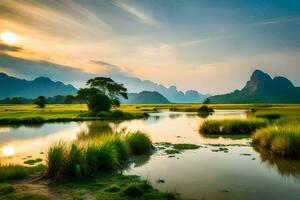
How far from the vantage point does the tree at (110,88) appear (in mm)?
93188

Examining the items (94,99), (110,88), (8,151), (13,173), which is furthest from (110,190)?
(110,88)

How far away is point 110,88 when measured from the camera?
93.6m

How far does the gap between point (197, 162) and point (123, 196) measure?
29.7 feet

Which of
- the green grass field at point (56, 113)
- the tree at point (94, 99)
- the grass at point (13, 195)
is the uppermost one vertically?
the tree at point (94, 99)

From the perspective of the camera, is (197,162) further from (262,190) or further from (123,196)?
(123,196)

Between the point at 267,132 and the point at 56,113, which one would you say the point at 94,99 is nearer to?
the point at 56,113

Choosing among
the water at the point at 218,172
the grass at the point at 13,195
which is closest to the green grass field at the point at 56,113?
the water at the point at 218,172

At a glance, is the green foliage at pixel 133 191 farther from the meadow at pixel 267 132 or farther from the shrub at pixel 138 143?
the meadow at pixel 267 132

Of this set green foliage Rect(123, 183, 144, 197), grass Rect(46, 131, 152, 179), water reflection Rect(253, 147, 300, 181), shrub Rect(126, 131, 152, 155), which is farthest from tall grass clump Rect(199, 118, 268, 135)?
green foliage Rect(123, 183, 144, 197)

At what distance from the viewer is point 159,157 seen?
21234 millimetres

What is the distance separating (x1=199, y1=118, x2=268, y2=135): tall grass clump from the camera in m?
36.7

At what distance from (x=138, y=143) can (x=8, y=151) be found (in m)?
10.4

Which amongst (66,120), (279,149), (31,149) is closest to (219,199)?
(279,149)

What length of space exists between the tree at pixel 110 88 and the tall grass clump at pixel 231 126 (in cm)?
5685
